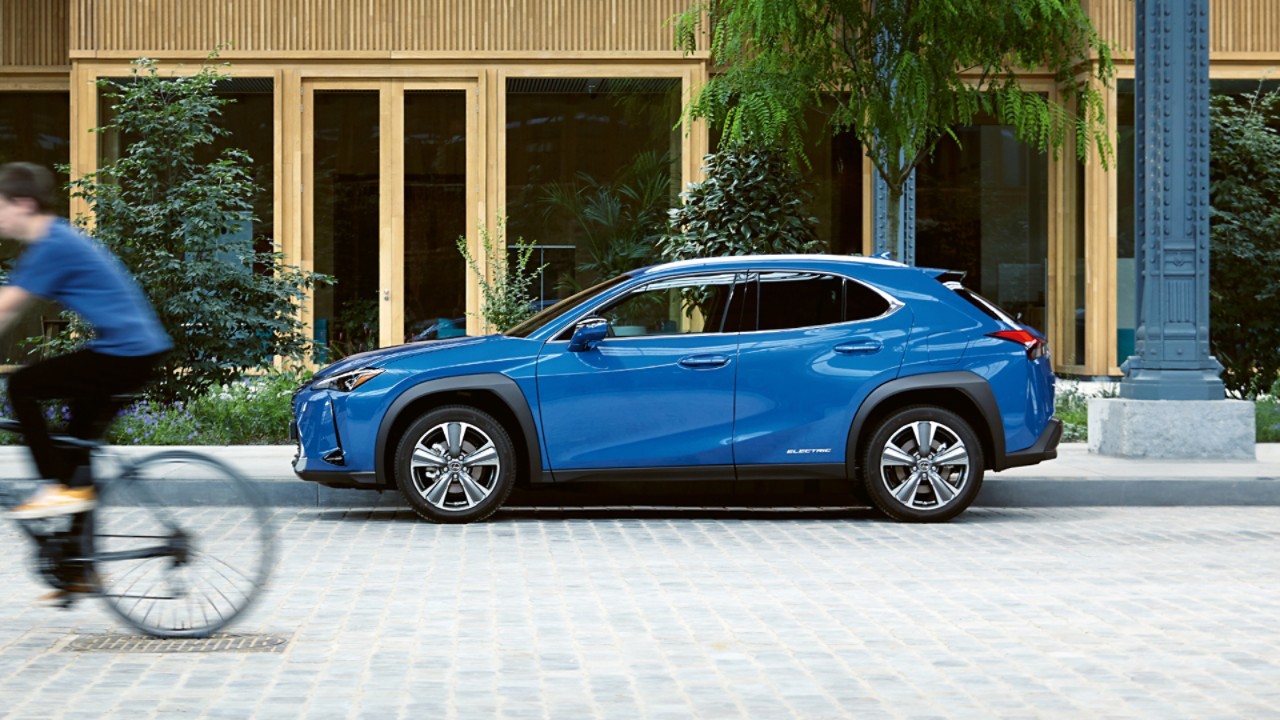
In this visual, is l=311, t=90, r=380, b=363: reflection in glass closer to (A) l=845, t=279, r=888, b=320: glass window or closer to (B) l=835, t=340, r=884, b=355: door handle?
(A) l=845, t=279, r=888, b=320: glass window

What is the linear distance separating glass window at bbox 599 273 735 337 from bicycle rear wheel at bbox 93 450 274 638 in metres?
4.49

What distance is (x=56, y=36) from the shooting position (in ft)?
76.7

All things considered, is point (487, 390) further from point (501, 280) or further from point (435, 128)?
point (435, 128)

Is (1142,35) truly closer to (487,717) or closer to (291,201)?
(487,717)

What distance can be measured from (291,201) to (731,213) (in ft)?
21.7

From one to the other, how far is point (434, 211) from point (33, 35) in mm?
5937

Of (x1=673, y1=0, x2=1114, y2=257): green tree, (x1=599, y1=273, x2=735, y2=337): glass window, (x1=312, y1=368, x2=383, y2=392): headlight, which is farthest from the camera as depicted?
(x1=673, y1=0, x2=1114, y2=257): green tree

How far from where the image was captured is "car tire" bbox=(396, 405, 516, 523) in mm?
10773

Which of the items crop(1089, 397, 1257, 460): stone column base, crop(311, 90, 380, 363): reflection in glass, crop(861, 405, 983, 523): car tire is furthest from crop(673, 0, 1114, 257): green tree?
crop(311, 90, 380, 363): reflection in glass

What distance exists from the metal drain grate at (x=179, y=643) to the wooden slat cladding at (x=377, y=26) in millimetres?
16306

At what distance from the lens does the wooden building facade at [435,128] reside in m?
22.4

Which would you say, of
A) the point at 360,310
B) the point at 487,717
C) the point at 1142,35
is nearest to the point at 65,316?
the point at 360,310

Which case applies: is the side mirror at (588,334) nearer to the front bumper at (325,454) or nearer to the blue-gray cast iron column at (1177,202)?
the front bumper at (325,454)

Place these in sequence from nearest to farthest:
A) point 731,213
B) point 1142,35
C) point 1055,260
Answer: point 1142,35
point 731,213
point 1055,260
